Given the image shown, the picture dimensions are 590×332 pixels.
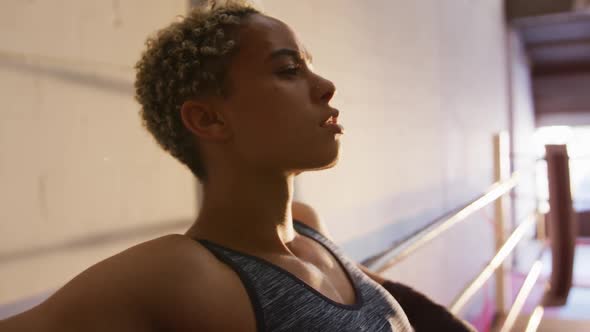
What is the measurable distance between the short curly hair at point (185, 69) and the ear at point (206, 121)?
0.01 metres

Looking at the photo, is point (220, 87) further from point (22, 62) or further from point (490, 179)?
point (490, 179)

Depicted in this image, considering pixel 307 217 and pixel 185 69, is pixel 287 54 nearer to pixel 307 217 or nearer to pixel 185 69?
pixel 185 69

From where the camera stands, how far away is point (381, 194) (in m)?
1.53

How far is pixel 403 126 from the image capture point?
5.62 ft

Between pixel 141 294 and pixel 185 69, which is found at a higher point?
pixel 185 69

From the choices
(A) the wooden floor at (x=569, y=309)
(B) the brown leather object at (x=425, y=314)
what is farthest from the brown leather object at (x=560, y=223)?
(B) the brown leather object at (x=425, y=314)

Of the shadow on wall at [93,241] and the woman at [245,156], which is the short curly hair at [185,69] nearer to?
the woman at [245,156]

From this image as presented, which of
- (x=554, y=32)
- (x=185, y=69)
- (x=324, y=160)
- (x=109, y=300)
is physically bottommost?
(x=109, y=300)

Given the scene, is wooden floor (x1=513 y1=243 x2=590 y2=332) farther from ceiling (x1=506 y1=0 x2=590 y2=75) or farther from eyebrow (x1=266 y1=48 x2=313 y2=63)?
eyebrow (x1=266 y1=48 x2=313 y2=63)

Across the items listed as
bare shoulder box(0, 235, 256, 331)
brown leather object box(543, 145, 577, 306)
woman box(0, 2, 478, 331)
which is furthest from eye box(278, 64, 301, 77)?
brown leather object box(543, 145, 577, 306)

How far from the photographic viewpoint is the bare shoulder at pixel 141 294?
1.49ft

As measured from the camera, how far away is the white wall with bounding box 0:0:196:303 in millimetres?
573

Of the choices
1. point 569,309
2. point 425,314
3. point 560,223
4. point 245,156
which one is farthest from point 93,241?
point 569,309

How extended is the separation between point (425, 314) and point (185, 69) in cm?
47
